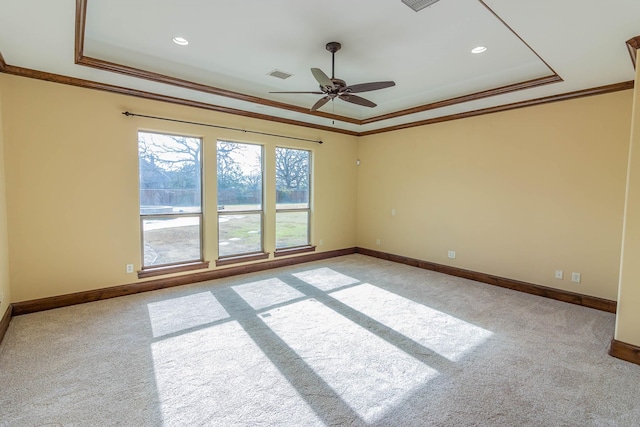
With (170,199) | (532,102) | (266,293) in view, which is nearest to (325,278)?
(266,293)

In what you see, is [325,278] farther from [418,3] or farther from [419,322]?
[418,3]

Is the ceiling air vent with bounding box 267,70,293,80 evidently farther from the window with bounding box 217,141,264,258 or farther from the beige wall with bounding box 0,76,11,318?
the beige wall with bounding box 0,76,11,318

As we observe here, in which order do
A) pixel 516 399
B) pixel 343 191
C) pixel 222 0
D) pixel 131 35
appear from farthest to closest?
pixel 343 191, pixel 131 35, pixel 222 0, pixel 516 399

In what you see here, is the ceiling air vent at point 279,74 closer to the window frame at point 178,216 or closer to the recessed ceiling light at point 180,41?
the recessed ceiling light at point 180,41

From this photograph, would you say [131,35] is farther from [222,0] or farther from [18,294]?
[18,294]

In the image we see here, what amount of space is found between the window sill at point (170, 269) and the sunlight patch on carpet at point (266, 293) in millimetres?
A: 700

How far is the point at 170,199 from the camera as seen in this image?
4453mm

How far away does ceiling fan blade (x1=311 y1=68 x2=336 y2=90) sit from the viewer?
2.97m

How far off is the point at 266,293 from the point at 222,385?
1952 mm

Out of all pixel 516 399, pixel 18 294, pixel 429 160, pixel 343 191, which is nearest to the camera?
pixel 516 399

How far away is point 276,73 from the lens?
3.92 meters

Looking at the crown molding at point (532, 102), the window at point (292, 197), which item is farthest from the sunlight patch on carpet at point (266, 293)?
the crown molding at point (532, 102)

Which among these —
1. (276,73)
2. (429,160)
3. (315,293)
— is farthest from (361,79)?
(315,293)

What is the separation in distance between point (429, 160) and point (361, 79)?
2.11 meters
